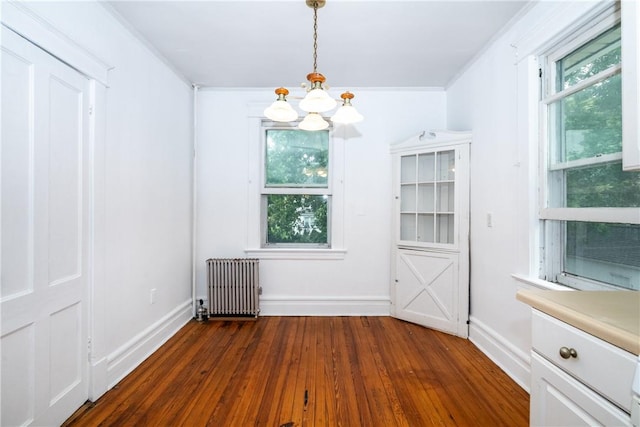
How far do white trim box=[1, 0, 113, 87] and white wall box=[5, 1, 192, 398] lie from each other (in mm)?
32

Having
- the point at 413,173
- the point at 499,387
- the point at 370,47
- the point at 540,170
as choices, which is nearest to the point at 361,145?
the point at 413,173

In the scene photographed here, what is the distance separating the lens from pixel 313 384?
2.10 meters

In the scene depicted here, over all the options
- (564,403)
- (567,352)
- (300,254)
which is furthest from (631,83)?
(300,254)

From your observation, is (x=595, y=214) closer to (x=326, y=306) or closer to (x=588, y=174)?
(x=588, y=174)

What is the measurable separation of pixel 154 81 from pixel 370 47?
196 cm

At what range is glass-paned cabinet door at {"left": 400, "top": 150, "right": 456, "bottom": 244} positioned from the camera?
9.97 feet

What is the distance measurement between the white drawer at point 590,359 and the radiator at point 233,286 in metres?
2.72

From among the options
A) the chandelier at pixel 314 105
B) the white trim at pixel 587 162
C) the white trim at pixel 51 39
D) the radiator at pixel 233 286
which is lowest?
the radiator at pixel 233 286

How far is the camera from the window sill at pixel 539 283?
1845 millimetres

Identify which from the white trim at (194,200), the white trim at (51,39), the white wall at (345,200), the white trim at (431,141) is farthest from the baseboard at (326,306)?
the white trim at (51,39)

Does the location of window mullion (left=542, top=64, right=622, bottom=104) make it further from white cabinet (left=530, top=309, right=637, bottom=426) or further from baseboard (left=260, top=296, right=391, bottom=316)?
baseboard (left=260, top=296, right=391, bottom=316)

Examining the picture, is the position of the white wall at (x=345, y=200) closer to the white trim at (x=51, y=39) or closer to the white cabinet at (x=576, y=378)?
the white trim at (x=51, y=39)

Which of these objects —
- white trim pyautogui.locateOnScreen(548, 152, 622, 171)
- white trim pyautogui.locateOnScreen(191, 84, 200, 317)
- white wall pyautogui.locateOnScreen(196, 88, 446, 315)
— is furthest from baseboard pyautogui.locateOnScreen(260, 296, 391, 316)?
white trim pyautogui.locateOnScreen(548, 152, 622, 171)

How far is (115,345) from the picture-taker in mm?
2168
